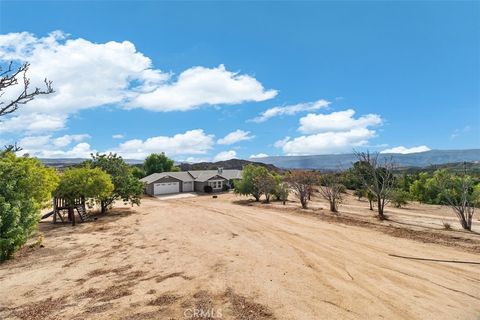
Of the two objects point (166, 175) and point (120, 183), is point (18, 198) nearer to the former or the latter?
point (120, 183)

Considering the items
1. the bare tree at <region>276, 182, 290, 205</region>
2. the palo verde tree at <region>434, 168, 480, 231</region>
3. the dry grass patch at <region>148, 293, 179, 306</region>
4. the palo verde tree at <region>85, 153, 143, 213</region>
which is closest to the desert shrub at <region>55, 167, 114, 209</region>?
the palo verde tree at <region>85, 153, 143, 213</region>

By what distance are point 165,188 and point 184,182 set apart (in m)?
4.03

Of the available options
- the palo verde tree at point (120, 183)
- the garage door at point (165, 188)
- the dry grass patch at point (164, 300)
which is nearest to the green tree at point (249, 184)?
the palo verde tree at point (120, 183)

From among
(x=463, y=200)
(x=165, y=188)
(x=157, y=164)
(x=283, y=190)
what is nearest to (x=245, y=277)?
(x=463, y=200)

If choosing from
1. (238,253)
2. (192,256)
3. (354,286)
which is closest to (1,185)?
(192,256)

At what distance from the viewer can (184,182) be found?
56.6 m

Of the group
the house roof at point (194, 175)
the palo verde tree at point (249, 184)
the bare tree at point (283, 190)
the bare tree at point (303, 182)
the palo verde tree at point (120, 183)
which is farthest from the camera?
the house roof at point (194, 175)

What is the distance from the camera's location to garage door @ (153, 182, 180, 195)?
52.5 metres

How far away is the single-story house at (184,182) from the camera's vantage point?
5278 cm

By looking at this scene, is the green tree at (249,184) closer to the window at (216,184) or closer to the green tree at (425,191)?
the window at (216,184)

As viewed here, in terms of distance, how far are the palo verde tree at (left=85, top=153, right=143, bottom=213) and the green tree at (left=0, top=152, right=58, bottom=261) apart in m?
12.0

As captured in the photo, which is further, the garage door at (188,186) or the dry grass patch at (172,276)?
the garage door at (188,186)

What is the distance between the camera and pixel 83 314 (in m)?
7.29

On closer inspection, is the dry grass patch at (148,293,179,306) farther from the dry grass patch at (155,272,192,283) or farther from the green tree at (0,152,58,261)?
the green tree at (0,152,58,261)
